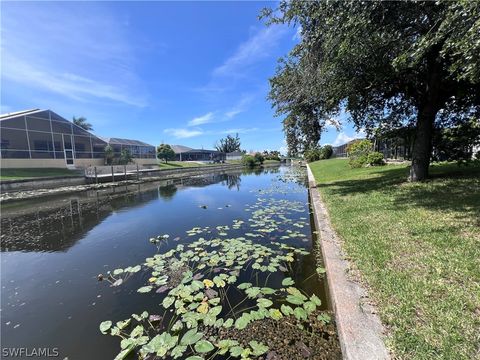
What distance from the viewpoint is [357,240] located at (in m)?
4.05

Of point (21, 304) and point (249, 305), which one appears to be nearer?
point (249, 305)

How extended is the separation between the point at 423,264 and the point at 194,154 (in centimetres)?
6705

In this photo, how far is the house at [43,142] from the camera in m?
21.6

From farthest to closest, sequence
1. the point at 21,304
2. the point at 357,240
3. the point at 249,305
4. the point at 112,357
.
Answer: the point at 357,240 → the point at 21,304 → the point at 249,305 → the point at 112,357

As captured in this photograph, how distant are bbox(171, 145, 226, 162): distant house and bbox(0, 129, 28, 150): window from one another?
38.9 metres

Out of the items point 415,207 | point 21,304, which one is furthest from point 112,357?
point 415,207

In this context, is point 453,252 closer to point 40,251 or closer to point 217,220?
point 217,220

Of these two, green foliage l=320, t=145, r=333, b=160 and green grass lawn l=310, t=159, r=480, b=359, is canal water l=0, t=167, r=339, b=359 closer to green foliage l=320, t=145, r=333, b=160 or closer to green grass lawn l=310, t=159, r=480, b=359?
green grass lawn l=310, t=159, r=480, b=359

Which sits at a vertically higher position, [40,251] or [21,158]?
[21,158]

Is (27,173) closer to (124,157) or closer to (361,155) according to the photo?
(124,157)

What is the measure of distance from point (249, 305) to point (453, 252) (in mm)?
2840

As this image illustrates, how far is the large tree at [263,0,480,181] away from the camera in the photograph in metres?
4.60

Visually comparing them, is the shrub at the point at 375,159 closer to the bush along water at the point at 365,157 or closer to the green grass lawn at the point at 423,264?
the bush along water at the point at 365,157

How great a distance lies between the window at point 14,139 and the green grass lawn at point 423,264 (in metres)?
28.2
